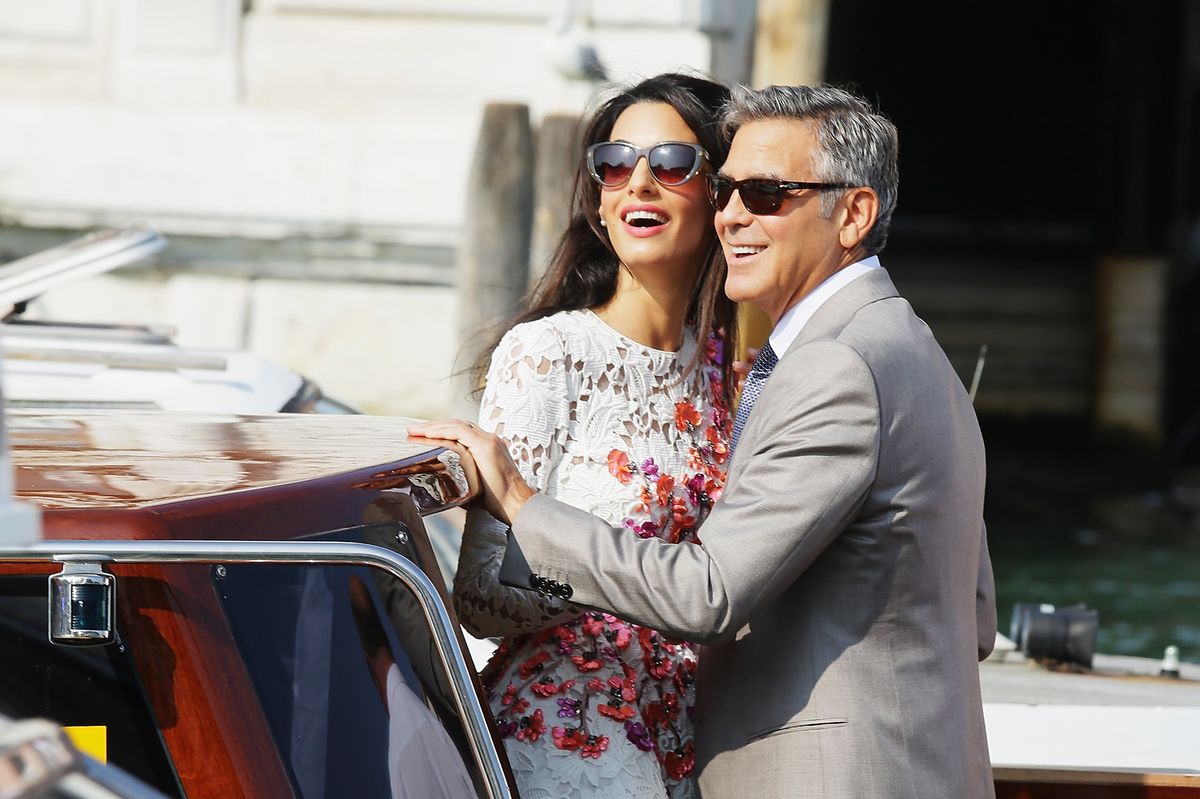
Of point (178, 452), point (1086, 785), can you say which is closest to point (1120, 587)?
point (1086, 785)

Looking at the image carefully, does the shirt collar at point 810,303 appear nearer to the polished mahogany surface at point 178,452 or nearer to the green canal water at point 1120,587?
the polished mahogany surface at point 178,452

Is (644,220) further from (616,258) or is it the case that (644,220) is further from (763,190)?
(763,190)

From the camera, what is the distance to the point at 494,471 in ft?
6.05

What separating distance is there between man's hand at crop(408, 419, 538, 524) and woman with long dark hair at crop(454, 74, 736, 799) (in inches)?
3.1

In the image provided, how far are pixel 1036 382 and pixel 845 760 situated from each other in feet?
46.1

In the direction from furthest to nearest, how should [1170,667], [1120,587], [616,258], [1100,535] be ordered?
[1100,535]
[1120,587]
[1170,667]
[616,258]

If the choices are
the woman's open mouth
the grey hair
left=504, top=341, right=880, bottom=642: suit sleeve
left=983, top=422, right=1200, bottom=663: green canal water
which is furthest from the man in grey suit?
left=983, top=422, right=1200, bottom=663: green canal water

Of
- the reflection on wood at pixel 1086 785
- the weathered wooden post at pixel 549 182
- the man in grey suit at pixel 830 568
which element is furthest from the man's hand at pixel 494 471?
the weathered wooden post at pixel 549 182

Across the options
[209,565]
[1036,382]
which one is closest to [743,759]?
[209,565]

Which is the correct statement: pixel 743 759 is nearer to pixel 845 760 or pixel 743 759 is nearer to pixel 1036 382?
pixel 845 760

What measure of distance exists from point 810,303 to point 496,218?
508 cm

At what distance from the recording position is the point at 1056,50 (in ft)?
58.4

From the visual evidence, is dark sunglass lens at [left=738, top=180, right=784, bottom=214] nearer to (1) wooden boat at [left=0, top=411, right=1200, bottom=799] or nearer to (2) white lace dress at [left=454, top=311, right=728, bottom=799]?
(2) white lace dress at [left=454, top=311, right=728, bottom=799]

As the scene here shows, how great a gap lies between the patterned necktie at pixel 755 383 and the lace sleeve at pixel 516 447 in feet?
0.73
